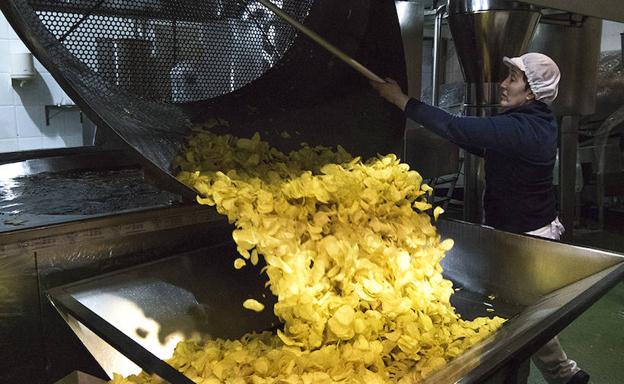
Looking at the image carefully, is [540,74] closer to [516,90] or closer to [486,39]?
[516,90]

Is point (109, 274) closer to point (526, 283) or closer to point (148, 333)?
point (148, 333)

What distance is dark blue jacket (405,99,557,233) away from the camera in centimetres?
190

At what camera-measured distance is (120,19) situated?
143 cm

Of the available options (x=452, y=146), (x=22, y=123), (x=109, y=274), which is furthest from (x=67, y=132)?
(x=109, y=274)

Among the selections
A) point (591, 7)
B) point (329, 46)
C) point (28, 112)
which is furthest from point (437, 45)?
point (28, 112)

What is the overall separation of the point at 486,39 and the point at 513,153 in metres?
0.65

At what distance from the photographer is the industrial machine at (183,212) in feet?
3.64

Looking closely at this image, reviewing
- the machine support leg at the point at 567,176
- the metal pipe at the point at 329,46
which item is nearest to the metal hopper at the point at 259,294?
the metal pipe at the point at 329,46

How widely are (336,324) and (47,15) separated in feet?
3.26

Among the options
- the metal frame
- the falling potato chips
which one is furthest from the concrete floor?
the metal frame

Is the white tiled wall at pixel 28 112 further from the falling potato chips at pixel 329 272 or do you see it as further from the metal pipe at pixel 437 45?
the falling potato chips at pixel 329 272

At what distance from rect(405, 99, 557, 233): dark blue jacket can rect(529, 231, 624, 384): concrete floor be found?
674 mm

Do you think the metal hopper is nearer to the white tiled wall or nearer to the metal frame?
the metal frame

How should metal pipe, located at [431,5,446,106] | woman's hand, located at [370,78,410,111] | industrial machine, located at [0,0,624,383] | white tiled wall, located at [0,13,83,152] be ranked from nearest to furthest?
industrial machine, located at [0,0,624,383]
woman's hand, located at [370,78,410,111]
metal pipe, located at [431,5,446,106]
white tiled wall, located at [0,13,83,152]
